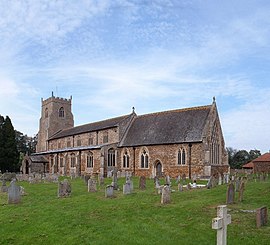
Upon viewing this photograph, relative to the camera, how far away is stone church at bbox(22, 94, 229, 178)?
31892 mm

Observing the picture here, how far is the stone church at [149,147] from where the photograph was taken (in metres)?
31.9

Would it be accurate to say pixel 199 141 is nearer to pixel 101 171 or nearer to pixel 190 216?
pixel 101 171

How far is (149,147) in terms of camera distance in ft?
116

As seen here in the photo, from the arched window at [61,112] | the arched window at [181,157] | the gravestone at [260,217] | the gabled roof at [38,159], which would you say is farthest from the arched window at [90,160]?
the gravestone at [260,217]

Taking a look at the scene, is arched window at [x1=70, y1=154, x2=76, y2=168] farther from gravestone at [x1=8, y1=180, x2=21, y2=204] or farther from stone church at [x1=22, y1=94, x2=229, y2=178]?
gravestone at [x1=8, y1=180, x2=21, y2=204]

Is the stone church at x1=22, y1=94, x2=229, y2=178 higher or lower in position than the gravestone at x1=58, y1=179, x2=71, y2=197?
higher

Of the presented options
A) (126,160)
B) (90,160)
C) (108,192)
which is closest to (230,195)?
(108,192)

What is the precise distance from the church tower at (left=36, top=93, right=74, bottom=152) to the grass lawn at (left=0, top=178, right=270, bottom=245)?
1784 inches

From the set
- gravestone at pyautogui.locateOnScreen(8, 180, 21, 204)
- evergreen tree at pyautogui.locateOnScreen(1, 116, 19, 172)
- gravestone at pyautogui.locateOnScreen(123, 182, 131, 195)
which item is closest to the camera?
gravestone at pyautogui.locateOnScreen(8, 180, 21, 204)

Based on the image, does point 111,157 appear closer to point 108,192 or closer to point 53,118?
point 53,118

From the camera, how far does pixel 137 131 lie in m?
38.9

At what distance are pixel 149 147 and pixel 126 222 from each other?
25.5m

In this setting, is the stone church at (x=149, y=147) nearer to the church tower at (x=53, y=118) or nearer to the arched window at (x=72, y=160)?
the arched window at (x=72, y=160)

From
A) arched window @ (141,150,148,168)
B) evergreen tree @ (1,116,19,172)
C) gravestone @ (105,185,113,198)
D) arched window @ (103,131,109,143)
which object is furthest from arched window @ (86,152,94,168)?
gravestone @ (105,185,113,198)
